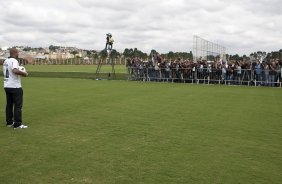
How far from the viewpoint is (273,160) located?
6.87 meters

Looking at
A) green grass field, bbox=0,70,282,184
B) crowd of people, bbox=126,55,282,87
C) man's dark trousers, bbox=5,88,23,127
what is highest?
crowd of people, bbox=126,55,282,87

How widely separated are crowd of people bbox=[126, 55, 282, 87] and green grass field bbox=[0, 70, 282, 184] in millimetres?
13235

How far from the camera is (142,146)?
7.70m

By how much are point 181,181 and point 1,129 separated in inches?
216

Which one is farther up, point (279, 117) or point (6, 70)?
point (6, 70)

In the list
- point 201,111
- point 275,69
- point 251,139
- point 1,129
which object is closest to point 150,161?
point 251,139

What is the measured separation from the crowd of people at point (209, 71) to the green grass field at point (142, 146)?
1323 centimetres

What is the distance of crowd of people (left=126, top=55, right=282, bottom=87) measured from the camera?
A: 25739 millimetres

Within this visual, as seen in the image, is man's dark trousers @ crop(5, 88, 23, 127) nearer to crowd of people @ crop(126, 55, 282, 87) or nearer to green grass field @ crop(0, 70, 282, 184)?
green grass field @ crop(0, 70, 282, 184)

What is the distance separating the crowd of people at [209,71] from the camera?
25.7 meters

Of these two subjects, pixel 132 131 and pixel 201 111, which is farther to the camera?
pixel 201 111

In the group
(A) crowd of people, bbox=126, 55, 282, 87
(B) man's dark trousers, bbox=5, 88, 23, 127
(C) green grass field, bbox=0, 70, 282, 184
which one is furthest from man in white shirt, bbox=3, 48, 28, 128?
(A) crowd of people, bbox=126, 55, 282, 87

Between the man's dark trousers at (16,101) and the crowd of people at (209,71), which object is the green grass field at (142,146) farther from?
the crowd of people at (209,71)

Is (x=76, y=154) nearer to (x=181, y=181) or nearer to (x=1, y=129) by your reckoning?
Result: (x=181, y=181)
